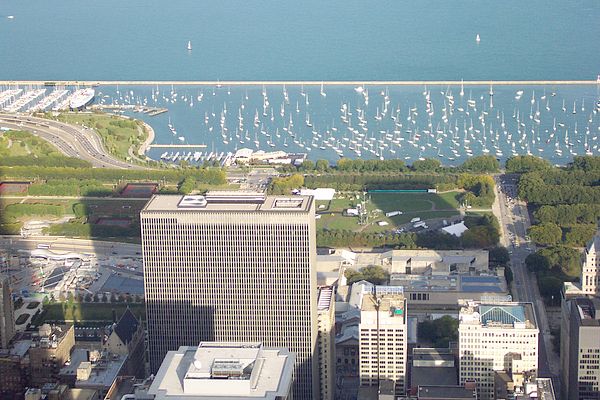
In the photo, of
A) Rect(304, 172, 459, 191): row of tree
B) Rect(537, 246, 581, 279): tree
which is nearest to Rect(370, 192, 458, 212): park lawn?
Rect(304, 172, 459, 191): row of tree

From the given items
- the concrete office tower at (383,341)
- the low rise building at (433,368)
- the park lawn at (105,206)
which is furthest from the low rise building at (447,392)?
the park lawn at (105,206)

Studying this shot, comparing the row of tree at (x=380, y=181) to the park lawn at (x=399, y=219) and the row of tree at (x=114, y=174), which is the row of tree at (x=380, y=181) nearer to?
the park lawn at (x=399, y=219)

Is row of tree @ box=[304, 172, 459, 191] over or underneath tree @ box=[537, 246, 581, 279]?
over

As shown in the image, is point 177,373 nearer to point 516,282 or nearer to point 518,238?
point 516,282

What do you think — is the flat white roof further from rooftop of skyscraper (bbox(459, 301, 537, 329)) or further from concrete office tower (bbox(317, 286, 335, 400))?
rooftop of skyscraper (bbox(459, 301, 537, 329))

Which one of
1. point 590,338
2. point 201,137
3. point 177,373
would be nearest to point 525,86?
point 201,137

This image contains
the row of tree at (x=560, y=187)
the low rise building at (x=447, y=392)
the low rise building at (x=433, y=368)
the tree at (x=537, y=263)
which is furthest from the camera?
the row of tree at (x=560, y=187)
